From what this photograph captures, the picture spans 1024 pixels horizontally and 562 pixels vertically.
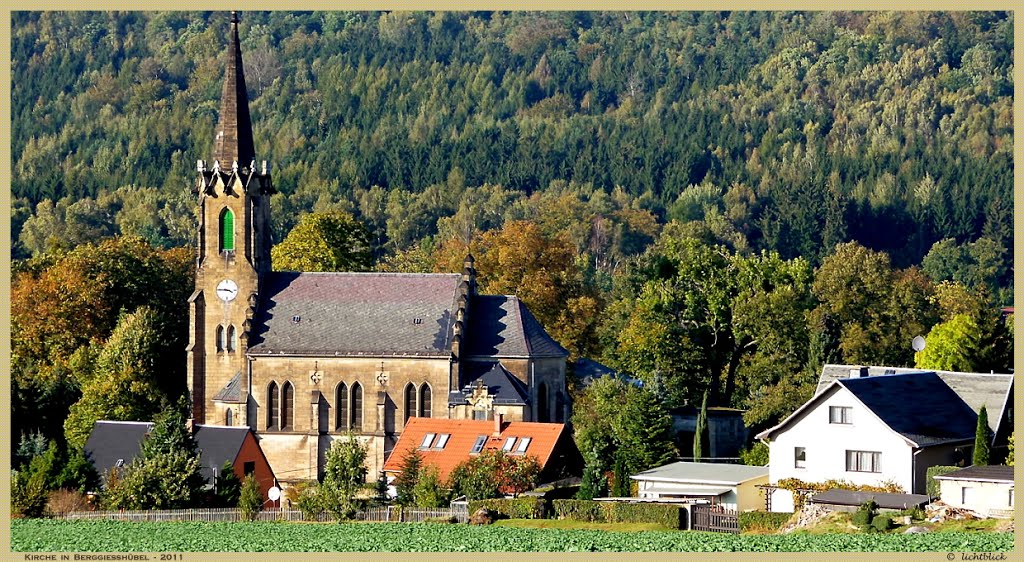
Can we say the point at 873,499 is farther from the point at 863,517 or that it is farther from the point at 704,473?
the point at 704,473

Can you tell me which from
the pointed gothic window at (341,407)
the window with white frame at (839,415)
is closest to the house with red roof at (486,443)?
the pointed gothic window at (341,407)

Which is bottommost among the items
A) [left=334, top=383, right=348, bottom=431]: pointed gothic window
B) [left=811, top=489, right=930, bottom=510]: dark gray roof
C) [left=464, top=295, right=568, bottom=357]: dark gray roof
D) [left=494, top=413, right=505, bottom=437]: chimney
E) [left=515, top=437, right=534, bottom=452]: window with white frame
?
[left=811, top=489, right=930, bottom=510]: dark gray roof

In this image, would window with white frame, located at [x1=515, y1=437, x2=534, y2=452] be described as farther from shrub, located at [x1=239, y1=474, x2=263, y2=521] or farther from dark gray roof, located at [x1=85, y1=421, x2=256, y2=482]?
dark gray roof, located at [x1=85, y1=421, x2=256, y2=482]

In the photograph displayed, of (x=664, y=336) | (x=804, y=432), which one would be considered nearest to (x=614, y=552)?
(x=804, y=432)

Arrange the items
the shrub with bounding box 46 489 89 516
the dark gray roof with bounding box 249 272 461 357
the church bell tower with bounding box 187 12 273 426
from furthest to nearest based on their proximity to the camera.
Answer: the church bell tower with bounding box 187 12 273 426 < the dark gray roof with bounding box 249 272 461 357 < the shrub with bounding box 46 489 89 516

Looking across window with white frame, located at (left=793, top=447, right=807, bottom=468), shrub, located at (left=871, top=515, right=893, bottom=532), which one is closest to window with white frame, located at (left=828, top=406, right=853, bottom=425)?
window with white frame, located at (left=793, top=447, right=807, bottom=468)

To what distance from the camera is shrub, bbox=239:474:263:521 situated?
78.5m

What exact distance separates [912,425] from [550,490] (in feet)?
44.4

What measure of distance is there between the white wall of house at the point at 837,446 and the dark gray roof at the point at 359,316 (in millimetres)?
18949

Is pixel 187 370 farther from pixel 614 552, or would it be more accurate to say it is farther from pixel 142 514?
pixel 614 552

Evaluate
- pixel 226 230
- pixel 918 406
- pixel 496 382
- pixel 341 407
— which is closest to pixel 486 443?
pixel 496 382

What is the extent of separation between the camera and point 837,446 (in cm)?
7675

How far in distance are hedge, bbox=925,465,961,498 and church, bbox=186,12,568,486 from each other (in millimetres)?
21455

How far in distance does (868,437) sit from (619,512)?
9.00 metres
